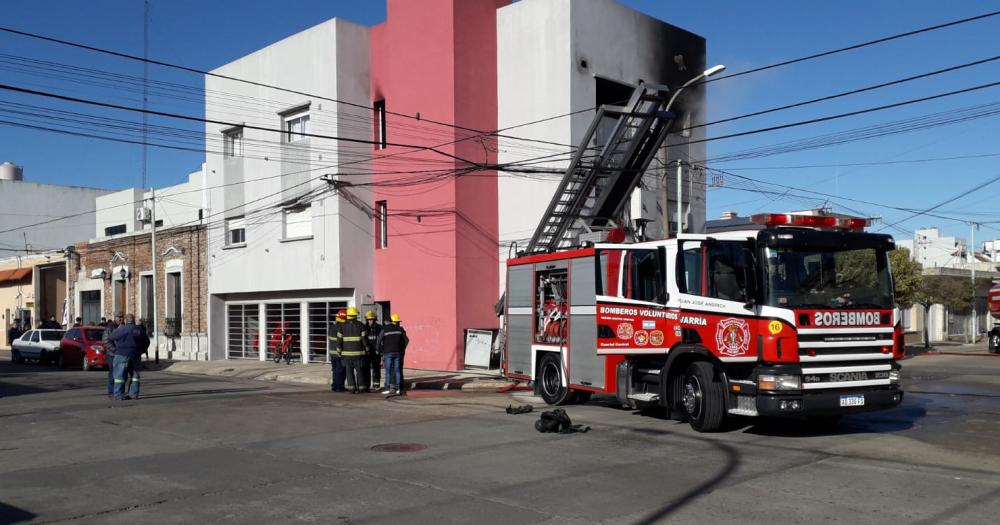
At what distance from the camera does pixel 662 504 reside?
759 cm

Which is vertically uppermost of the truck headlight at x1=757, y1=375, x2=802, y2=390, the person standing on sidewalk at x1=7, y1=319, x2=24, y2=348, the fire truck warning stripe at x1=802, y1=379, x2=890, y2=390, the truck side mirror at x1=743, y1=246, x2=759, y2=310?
the truck side mirror at x1=743, y1=246, x2=759, y2=310

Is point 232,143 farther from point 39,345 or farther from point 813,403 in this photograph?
point 813,403

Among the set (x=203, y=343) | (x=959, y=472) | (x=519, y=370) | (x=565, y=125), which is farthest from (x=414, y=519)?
(x=203, y=343)

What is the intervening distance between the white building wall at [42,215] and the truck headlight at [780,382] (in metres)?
54.3

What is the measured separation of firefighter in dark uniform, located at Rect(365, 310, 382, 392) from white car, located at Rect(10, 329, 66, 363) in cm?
1689

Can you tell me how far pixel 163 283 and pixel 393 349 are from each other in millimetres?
20563

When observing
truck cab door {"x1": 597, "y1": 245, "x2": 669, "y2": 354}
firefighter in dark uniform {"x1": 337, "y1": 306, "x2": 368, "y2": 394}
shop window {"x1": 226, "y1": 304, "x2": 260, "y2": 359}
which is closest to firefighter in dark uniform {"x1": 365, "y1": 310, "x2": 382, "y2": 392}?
firefighter in dark uniform {"x1": 337, "y1": 306, "x2": 368, "y2": 394}

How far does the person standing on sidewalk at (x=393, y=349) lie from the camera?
59.6ft

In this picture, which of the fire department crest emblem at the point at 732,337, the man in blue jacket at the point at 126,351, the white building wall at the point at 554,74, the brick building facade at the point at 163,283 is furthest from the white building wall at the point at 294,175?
the fire department crest emblem at the point at 732,337

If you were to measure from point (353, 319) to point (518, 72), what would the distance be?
9.67m

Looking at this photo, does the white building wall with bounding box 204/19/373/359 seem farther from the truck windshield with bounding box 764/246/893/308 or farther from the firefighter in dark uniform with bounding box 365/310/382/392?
the truck windshield with bounding box 764/246/893/308

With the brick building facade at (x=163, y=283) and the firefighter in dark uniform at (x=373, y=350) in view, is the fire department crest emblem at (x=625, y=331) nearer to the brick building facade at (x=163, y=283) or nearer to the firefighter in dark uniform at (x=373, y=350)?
the firefighter in dark uniform at (x=373, y=350)

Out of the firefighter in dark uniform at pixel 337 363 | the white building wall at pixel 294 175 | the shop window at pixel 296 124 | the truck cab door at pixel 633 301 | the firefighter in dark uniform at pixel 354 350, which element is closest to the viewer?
the truck cab door at pixel 633 301

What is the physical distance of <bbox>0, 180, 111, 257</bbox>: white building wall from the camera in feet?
189
